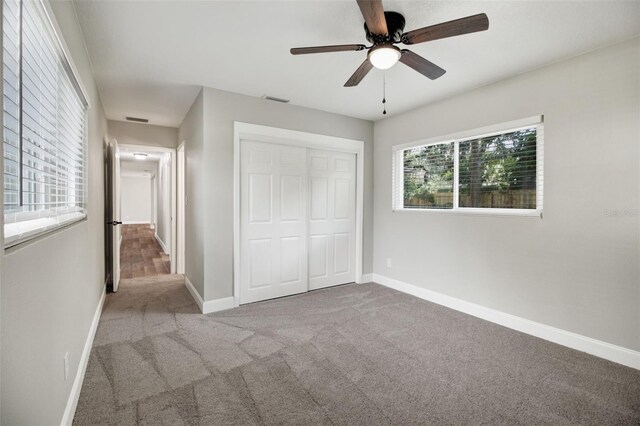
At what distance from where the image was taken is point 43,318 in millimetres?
1321

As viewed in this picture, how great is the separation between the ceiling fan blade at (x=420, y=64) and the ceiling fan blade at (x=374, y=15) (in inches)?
12.9

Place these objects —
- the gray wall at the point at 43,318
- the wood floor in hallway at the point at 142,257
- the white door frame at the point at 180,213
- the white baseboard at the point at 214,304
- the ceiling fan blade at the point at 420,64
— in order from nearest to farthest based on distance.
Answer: the gray wall at the point at 43,318 < the ceiling fan blade at the point at 420,64 < the white baseboard at the point at 214,304 < the white door frame at the point at 180,213 < the wood floor in hallway at the point at 142,257

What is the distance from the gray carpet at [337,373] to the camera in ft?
6.07

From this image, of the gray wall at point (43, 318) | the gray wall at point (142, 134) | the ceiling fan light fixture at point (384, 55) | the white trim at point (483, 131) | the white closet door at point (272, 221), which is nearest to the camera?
the gray wall at point (43, 318)

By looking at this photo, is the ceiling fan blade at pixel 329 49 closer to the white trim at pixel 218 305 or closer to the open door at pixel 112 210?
the white trim at pixel 218 305

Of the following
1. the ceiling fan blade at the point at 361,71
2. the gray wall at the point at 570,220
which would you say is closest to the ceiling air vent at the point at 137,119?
the ceiling fan blade at the point at 361,71

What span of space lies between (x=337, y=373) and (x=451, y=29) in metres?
2.40

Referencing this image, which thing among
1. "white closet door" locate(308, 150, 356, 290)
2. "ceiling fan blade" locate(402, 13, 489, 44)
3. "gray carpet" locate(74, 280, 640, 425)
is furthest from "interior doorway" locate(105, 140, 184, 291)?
"ceiling fan blade" locate(402, 13, 489, 44)

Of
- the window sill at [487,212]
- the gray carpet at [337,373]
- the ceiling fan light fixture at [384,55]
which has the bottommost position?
the gray carpet at [337,373]

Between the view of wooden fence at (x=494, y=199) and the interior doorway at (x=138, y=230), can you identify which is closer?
the view of wooden fence at (x=494, y=199)

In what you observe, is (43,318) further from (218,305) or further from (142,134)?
(142,134)

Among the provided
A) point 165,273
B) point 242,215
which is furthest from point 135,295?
point 242,215

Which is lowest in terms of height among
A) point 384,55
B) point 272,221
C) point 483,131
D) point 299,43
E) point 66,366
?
point 66,366

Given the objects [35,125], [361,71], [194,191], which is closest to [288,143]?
[194,191]
